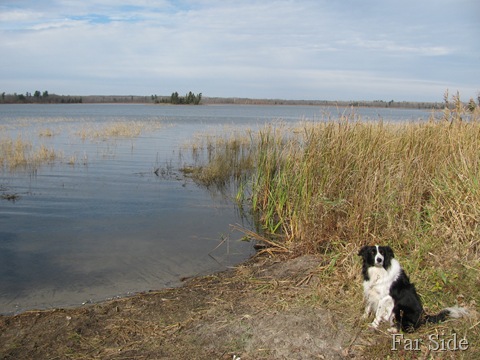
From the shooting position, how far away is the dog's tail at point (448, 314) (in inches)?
177

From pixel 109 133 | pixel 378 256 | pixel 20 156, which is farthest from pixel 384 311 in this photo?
pixel 109 133

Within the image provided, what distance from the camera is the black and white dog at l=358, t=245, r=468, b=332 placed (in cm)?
443

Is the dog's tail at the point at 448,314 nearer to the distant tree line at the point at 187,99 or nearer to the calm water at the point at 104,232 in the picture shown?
the calm water at the point at 104,232

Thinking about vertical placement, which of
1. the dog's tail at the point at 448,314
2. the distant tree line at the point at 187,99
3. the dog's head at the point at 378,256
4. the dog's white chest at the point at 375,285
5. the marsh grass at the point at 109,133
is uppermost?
the distant tree line at the point at 187,99

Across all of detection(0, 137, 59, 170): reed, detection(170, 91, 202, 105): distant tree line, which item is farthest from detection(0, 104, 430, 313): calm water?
detection(170, 91, 202, 105): distant tree line

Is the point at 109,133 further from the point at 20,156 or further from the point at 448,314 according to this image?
the point at 448,314

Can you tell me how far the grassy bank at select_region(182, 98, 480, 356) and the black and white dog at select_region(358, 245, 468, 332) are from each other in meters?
0.22

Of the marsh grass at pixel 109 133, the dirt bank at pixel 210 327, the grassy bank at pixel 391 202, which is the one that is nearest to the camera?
the dirt bank at pixel 210 327

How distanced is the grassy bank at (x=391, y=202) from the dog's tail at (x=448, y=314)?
0.14 m

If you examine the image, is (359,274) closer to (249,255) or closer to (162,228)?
(249,255)

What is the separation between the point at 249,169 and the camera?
15.8 meters

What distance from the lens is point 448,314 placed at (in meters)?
4.54

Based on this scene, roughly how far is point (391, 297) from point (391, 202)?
226cm

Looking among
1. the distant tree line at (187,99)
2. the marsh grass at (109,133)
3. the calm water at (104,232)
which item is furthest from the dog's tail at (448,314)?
the distant tree line at (187,99)
